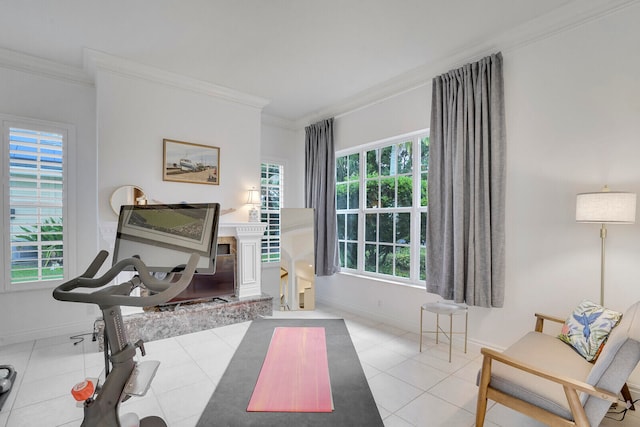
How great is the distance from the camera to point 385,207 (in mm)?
4359

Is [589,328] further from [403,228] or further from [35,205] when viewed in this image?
[35,205]

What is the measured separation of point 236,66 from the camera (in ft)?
12.1

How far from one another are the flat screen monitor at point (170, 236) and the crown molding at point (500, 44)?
300cm

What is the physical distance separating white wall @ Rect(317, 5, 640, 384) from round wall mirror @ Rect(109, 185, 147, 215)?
12.2 ft

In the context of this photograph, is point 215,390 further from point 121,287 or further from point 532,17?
point 532,17

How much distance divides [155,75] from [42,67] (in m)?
1.13

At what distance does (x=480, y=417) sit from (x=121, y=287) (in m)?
2.12

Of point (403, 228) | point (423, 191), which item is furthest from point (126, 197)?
point (423, 191)

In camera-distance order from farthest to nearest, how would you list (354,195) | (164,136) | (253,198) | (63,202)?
(354,195) → (253,198) → (164,136) → (63,202)

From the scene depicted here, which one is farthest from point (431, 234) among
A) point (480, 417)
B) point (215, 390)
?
point (215, 390)

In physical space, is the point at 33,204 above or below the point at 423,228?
above

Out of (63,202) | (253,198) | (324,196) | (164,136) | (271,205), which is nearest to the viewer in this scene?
(63,202)

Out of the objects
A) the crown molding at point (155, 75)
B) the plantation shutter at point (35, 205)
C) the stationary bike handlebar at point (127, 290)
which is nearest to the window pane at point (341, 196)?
the crown molding at point (155, 75)

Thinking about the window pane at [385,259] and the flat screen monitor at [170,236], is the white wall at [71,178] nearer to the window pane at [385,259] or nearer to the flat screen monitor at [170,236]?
the flat screen monitor at [170,236]
